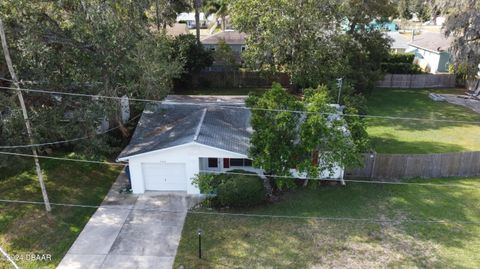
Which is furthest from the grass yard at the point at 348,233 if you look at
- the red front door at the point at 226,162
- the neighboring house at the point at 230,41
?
the neighboring house at the point at 230,41

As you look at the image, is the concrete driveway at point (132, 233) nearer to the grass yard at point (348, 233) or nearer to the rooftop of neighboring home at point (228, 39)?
the grass yard at point (348, 233)

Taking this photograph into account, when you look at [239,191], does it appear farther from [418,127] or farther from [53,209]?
[418,127]

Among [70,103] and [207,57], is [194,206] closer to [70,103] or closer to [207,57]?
[70,103]

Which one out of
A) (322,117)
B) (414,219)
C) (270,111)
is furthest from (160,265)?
(414,219)

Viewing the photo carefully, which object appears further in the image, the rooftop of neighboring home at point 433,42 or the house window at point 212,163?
the rooftop of neighboring home at point 433,42

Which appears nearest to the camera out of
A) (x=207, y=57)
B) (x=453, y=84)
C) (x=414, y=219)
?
(x=414, y=219)

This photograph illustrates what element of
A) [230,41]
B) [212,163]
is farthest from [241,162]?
[230,41]
